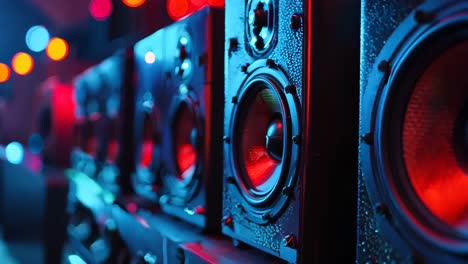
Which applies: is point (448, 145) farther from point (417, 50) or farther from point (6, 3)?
point (6, 3)

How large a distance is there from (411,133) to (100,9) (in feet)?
8.66

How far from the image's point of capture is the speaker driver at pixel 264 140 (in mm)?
886

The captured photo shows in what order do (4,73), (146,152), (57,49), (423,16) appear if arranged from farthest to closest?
1. (4,73)
2. (57,49)
3. (146,152)
4. (423,16)

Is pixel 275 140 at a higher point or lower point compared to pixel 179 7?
lower

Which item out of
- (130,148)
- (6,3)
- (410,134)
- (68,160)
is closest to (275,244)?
(410,134)

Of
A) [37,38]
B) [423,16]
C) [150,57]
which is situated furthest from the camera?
[37,38]

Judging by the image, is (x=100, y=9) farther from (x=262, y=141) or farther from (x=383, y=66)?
(x=383, y=66)

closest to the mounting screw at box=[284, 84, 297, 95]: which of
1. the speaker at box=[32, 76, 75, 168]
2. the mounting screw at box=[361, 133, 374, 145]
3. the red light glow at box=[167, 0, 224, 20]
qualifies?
the mounting screw at box=[361, 133, 374, 145]

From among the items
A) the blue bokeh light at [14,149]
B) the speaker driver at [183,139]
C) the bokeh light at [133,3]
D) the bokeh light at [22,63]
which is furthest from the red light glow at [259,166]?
the bokeh light at [22,63]

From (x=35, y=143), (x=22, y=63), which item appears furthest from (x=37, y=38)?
(x=35, y=143)

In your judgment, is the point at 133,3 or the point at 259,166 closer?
the point at 259,166

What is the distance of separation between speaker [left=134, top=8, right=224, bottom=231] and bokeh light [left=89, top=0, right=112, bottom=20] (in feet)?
3.36

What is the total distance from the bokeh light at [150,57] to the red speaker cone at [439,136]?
45.3 inches

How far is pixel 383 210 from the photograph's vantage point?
2.12 ft
